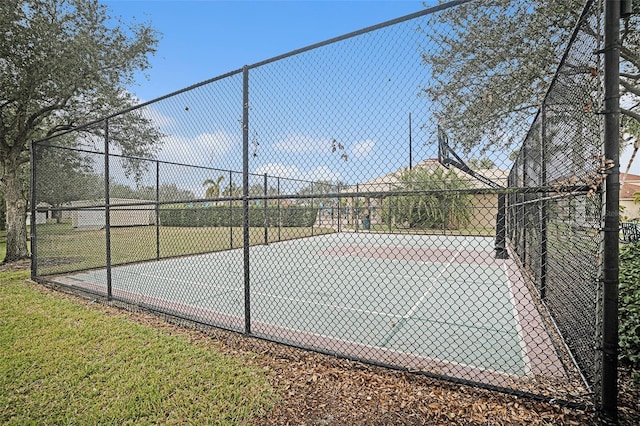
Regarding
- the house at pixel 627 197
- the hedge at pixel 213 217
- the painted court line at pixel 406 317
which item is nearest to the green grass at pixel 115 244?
the hedge at pixel 213 217

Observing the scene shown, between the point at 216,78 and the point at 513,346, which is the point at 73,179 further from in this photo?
the point at 513,346

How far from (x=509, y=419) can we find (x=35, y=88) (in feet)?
31.6

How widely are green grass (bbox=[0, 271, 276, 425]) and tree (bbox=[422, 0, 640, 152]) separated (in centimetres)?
384

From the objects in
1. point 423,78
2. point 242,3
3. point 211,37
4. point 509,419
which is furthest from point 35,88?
point 509,419

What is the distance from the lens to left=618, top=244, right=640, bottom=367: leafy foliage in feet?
7.44

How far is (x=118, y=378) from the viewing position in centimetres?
240

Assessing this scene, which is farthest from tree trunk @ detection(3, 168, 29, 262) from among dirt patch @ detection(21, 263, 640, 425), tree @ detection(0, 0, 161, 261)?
dirt patch @ detection(21, 263, 640, 425)

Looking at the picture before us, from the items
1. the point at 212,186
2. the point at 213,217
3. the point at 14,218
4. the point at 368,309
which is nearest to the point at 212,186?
the point at 212,186

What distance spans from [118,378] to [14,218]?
7.90 meters

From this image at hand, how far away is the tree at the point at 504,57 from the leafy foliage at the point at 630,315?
2.16 metres

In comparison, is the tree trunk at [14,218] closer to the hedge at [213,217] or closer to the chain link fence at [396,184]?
the chain link fence at [396,184]

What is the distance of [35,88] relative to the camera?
694cm

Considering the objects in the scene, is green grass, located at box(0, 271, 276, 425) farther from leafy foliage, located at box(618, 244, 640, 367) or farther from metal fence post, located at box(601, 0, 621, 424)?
leafy foliage, located at box(618, 244, 640, 367)

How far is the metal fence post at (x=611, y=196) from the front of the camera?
1.64 m
